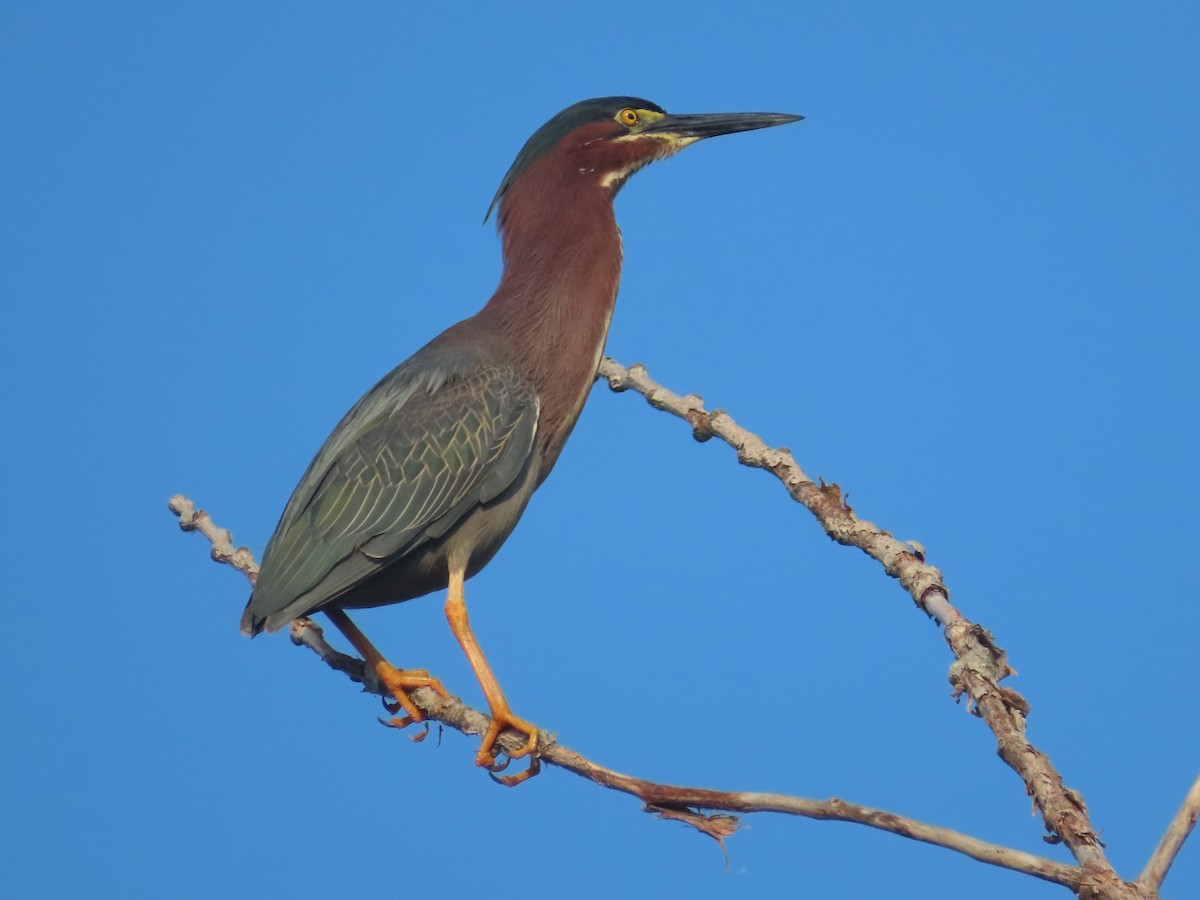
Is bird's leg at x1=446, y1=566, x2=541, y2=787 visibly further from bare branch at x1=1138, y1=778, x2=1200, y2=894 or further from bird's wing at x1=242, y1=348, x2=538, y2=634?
bare branch at x1=1138, y1=778, x2=1200, y2=894

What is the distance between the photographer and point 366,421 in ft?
14.3

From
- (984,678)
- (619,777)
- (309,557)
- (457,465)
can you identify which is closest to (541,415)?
(457,465)

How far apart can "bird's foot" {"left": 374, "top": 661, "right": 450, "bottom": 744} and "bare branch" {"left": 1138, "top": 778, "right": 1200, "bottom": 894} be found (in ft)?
7.31

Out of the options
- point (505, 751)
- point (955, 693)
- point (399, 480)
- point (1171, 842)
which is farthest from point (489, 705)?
point (1171, 842)

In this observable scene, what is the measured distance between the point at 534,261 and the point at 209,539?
1.51m

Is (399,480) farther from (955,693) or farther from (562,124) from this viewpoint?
(955,693)

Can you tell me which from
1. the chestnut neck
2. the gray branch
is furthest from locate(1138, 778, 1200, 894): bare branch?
the chestnut neck

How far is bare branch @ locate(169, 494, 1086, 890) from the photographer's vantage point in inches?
80.5

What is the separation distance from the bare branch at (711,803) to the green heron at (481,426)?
0.22 feet

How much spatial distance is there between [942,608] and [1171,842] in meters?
0.84

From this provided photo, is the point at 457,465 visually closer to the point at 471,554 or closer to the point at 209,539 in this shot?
the point at 471,554

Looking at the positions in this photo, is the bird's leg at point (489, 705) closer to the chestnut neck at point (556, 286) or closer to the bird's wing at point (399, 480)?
the bird's wing at point (399, 480)

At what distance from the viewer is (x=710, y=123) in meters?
4.87

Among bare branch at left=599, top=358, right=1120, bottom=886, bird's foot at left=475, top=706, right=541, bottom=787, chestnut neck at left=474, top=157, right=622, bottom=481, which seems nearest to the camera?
bare branch at left=599, top=358, right=1120, bottom=886
